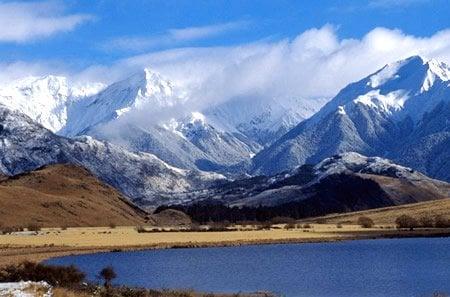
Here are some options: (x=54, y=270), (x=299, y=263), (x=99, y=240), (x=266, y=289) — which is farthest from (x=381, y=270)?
(x=99, y=240)

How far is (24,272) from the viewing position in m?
61.8

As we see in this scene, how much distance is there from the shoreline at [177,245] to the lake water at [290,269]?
5.08 metres

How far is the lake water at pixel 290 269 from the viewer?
2758 inches

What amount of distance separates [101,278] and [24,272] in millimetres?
A: 12708

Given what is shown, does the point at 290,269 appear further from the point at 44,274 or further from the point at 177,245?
the point at 177,245

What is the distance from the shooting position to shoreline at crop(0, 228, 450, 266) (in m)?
116

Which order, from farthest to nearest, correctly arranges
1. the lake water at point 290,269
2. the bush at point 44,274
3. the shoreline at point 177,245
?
1. the shoreline at point 177,245
2. the lake water at point 290,269
3. the bush at point 44,274

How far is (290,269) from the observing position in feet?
297

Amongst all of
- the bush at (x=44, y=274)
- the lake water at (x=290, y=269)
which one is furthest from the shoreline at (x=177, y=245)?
the bush at (x=44, y=274)

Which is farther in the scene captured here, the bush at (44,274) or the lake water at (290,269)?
the lake water at (290,269)

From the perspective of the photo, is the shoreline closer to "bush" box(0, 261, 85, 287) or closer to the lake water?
the lake water

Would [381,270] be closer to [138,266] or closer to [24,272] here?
[138,266]

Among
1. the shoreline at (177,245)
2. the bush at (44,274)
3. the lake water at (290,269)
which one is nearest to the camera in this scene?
the bush at (44,274)

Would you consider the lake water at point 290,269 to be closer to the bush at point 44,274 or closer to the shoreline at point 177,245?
the shoreline at point 177,245
